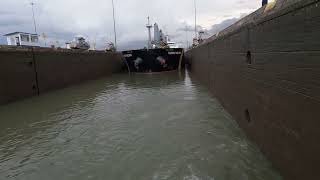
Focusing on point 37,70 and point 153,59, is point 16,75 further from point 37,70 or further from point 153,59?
point 153,59

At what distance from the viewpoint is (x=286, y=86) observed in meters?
3.22

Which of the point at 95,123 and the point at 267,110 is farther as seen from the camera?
the point at 95,123

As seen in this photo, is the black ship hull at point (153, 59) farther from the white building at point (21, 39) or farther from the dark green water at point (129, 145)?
the dark green water at point (129, 145)

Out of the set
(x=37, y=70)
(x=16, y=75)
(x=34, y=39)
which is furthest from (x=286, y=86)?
(x=34, y=39)

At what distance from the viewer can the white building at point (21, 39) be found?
34406 mm

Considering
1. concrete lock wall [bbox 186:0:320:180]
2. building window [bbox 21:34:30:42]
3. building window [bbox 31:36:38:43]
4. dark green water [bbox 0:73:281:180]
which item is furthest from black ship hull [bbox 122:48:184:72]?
concrete lock wall [bbox 186:0:320:180]

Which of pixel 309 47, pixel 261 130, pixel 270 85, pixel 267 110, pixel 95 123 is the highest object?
pixel 309 47

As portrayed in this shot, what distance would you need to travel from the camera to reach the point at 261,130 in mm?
4215

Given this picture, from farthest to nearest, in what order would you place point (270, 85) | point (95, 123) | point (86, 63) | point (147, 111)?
point (86, 63)
point (147, 111)
point (95, 123)
point (270, 85)

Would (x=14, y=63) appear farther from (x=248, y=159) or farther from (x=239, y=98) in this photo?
(x=248, y=159)

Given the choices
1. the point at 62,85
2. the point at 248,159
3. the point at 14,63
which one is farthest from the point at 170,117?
the point at 62,85

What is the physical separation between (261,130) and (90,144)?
2809 mm

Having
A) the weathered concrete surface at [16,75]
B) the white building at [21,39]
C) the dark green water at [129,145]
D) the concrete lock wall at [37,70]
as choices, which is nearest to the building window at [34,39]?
the white building at [21,39]

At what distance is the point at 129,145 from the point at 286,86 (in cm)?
281
